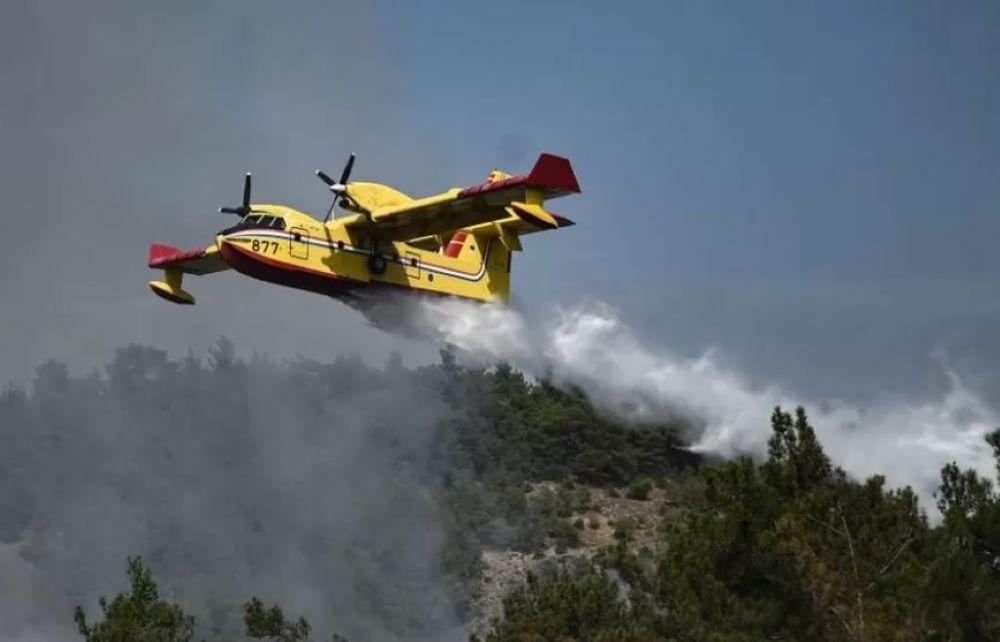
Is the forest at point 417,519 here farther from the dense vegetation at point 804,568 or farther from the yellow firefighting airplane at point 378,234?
the yellow firefighting airplane at point 378,234

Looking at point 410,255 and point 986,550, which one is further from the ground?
point 410,255

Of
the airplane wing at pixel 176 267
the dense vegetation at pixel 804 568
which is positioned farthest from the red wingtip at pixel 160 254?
the dense vegetation at pixel 804 568

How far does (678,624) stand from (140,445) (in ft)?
150

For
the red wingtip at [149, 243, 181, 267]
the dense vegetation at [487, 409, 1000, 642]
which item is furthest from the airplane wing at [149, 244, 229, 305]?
the dense vegetation at [487, 409, 1000, 642]

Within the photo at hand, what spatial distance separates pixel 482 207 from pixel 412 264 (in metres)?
3.33

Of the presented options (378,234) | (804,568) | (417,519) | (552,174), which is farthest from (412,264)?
(417,519)

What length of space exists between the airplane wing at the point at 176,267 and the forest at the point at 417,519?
821 cm

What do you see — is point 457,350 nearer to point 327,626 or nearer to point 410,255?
point 410,255

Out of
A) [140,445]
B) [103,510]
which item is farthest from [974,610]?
[140,445]

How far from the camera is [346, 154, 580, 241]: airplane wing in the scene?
32.4 meters

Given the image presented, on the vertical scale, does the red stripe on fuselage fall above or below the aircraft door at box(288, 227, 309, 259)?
below

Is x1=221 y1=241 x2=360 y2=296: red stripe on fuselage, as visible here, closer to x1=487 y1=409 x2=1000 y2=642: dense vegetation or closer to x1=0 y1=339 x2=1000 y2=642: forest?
x1=0 y1=339 x2=1000 y2=642: forest

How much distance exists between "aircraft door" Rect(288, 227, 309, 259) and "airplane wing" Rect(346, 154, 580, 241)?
4.28ft

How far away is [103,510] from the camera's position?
60.5 meters
